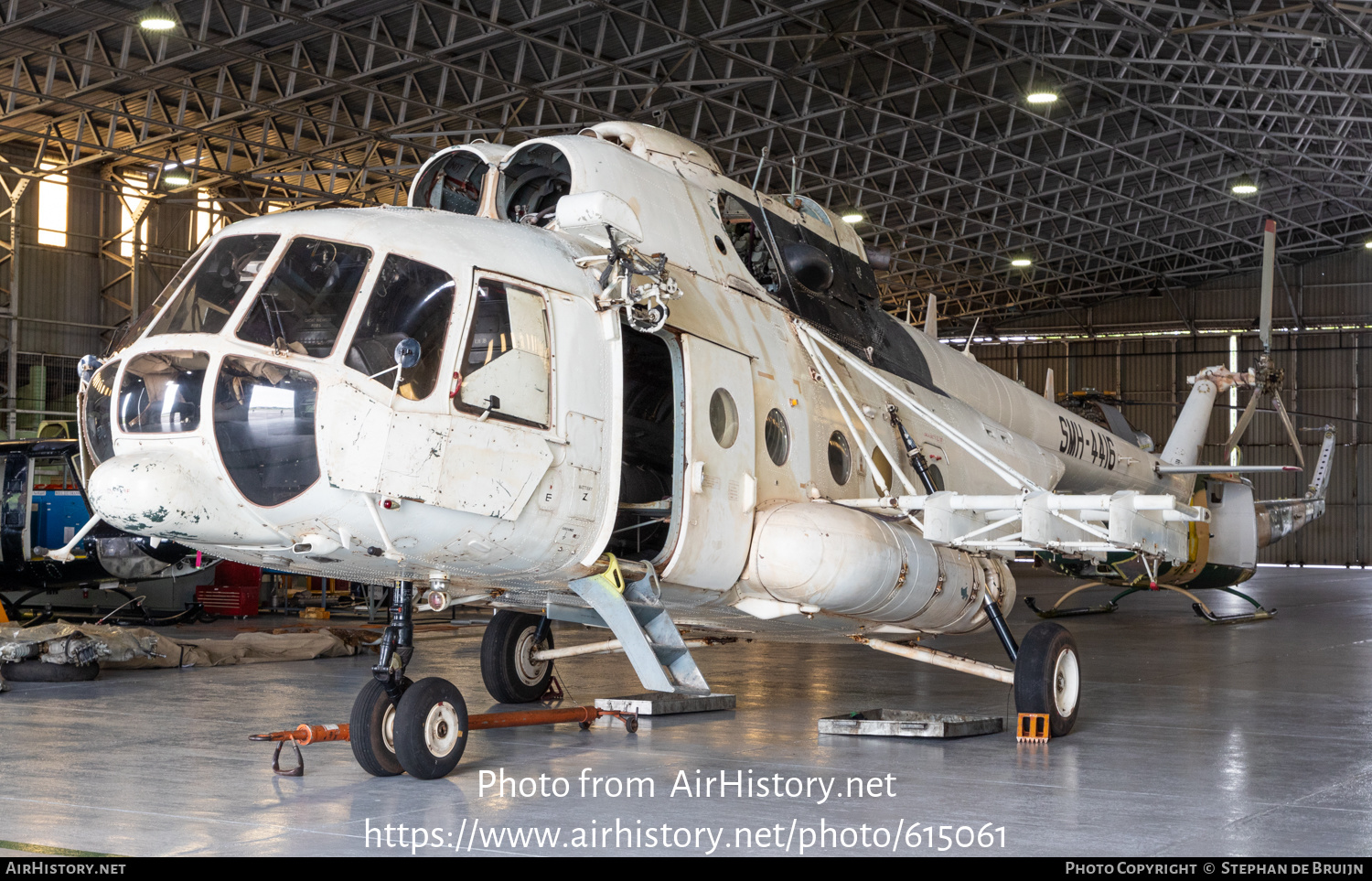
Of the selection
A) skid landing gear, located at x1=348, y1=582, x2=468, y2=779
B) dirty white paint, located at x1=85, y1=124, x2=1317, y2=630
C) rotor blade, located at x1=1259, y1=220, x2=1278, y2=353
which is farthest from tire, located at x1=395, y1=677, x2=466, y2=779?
rotor blade, located at x1=1259, y1=220, x2=1278, y2=353

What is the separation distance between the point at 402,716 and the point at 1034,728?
4.32 meters

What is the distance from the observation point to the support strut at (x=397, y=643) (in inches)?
276

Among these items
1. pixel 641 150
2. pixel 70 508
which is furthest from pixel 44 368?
pixel 641 150

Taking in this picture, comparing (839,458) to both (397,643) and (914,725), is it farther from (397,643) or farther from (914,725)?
(397,643)

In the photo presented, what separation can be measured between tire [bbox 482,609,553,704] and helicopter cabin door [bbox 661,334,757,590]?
10.3 feet

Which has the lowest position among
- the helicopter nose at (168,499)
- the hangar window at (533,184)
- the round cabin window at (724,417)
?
the helicopter nose at (168,499)

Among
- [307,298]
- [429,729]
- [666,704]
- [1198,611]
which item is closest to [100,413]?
[307,298]

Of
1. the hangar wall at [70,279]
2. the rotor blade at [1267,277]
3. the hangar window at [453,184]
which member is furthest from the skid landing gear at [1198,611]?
the hangar wall at [70,279]

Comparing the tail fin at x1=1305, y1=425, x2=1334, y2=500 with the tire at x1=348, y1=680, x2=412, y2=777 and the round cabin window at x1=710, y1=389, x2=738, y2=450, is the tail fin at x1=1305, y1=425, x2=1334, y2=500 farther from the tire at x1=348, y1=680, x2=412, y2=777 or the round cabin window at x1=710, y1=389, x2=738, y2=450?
the tire at x1=348, y1=680, x2=412, y2=777

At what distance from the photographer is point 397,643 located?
706 centimetres

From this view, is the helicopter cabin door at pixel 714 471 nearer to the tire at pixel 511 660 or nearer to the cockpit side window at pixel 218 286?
the cockpit side window at pixel 218 286

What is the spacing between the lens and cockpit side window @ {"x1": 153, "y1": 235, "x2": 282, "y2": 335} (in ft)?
20.6

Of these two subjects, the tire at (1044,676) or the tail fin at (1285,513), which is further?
the tail fin at (1285,513)

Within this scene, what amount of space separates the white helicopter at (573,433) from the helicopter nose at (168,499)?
2cm
